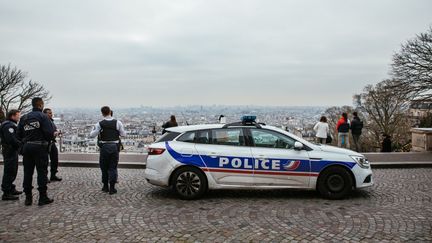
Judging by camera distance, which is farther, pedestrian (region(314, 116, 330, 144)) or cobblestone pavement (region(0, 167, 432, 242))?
pedestrian (region(314, 116, 330, 144))

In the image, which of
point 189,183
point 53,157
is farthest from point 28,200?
point 189,183

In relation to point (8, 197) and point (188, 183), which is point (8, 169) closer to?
point (8, 197)

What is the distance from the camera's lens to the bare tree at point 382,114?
3384 cm

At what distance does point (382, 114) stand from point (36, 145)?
122 feet

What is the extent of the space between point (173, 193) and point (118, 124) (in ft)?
6.40

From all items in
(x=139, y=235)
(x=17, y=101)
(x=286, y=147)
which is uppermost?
(x=17, y=101)

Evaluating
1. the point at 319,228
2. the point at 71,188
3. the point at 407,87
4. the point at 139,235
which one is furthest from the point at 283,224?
the point at 407,87

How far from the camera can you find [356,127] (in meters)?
14.6

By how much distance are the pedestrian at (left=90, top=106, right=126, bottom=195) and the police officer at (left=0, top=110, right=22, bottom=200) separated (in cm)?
149

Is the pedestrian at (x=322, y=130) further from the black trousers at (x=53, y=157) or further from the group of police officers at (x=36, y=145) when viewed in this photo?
the black trousers at (x=53, y=157)

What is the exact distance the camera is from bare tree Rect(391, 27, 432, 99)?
2748 cm

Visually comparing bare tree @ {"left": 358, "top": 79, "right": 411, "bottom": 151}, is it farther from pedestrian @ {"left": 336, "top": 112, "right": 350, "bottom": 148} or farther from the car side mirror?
the car side mirror

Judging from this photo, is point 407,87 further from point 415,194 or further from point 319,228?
point 319,228

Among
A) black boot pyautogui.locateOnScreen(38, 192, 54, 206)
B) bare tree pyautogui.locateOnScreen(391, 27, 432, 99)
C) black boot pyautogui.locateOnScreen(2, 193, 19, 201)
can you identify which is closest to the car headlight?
black boot pyautogui.locateOnScreen(38, 192, 54, 206)
